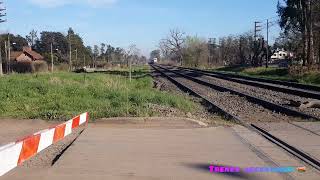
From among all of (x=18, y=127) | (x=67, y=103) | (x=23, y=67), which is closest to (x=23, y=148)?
(x=18, y=127)

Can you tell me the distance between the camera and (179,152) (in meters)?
9.51

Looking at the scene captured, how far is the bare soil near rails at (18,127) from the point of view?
1205cm

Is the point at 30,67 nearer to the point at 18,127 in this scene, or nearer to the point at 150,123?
the point at 18,127

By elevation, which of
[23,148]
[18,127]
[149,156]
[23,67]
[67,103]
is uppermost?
[23,148]

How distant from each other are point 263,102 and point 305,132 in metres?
10.1

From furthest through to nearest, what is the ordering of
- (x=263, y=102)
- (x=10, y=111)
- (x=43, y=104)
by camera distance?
(x=263, y=102)
(x=43, y=104)
(x=10, y=111)

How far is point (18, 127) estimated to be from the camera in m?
13.9

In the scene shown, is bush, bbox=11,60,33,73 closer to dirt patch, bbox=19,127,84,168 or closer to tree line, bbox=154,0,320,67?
tree line, bbox=154,0,320,67

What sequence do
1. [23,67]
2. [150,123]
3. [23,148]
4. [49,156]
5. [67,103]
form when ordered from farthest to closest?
[23,67]
[67,103]
[150,123]
[49,156]
[23,148]

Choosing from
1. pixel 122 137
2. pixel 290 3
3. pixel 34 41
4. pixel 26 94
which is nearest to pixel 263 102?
pixel 26 94

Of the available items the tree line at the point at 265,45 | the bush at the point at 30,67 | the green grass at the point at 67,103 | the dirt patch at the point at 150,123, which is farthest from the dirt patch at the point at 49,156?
the bush at the point at 30,67

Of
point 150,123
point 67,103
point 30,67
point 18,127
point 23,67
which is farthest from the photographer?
point 23,67

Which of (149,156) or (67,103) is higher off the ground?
(67,103)

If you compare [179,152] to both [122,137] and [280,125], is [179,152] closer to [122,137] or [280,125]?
[122,137]
